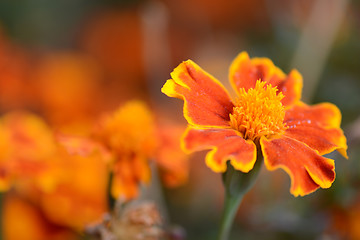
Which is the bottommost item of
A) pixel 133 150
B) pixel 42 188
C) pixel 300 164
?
pixel 42 188

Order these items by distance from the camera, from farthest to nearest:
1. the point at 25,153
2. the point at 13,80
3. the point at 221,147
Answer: the point at 13,80 → the point at 25,153 → the point at 221,147

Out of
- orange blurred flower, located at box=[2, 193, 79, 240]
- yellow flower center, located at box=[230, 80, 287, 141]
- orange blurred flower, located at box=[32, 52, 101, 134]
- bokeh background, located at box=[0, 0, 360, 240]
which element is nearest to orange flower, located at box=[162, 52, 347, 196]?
yellow flower center, located at box=[230, 80, 287, 141]

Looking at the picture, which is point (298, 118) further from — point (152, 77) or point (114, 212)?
point (152, 77)

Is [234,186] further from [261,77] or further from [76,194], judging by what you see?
[76,194]

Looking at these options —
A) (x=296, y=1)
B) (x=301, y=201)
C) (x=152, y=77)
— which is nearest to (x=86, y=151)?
(x=301, y=201)

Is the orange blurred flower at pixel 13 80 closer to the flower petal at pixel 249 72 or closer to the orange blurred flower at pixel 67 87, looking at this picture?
the orange blurred flower at pixel 67 87

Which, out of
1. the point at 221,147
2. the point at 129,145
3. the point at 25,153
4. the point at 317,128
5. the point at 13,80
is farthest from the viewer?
the point at 13,80

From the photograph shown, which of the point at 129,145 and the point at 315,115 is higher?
the point at 315,115

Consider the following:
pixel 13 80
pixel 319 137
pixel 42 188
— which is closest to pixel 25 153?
pixel 42 188
